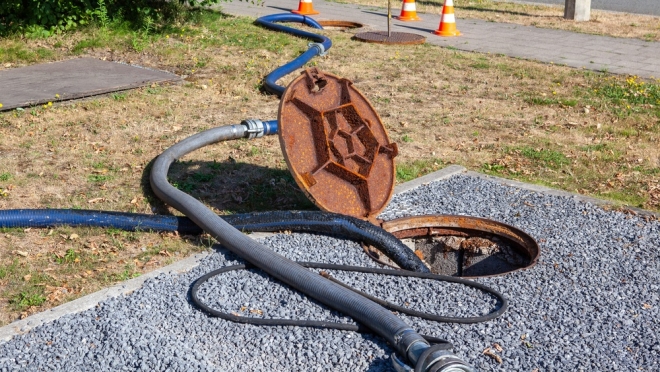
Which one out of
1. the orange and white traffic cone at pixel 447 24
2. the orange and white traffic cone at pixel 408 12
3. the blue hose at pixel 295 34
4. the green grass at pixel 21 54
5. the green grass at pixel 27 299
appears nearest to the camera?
the green grass at pixel 27 299

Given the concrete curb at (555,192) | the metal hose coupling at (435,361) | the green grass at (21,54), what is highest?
the green grass at (21,54)

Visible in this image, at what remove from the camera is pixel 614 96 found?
8555mm

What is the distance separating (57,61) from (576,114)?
5887 mm

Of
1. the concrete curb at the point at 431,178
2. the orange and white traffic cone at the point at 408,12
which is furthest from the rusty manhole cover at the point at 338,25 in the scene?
the concrete curb at the point at 431,178

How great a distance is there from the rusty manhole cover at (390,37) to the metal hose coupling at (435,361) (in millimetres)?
8005

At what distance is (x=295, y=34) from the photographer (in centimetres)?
1106

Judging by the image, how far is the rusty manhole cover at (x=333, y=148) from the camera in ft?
16.4

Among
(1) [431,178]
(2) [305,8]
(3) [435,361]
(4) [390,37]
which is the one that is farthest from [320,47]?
(3) [435,361]

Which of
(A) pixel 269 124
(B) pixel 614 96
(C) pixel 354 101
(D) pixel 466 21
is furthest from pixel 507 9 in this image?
(C) pixel 354 101

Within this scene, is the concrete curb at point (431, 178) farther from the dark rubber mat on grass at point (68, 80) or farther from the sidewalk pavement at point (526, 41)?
the sidewalk pavement at point (526, 41)

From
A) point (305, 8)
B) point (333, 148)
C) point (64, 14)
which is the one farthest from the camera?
point (305, 8)

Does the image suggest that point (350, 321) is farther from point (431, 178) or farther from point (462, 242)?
point (431, 178)

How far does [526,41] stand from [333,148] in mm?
7313

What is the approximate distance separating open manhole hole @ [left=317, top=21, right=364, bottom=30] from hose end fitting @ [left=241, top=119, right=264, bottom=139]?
6124 millimetres
